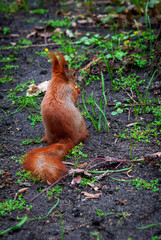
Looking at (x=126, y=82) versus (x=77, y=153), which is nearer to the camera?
(x=77, y=153)

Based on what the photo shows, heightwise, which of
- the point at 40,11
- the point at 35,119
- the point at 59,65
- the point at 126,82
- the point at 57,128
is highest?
the point at 40,11

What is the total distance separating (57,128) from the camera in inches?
124

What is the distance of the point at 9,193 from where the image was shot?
2.69 metres

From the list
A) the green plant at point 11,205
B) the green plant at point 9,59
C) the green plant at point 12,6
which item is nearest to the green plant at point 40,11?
the green plant at point 12,6

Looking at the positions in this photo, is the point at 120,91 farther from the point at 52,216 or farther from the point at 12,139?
the point at 52,216

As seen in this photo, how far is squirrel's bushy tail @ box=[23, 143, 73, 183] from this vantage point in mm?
2744

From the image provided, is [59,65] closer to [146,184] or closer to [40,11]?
[146,184]

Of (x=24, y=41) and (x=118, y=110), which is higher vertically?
(x=24, y=41)

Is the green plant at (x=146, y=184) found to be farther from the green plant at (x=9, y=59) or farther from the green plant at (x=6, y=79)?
the green plant at (x=9, y=59)

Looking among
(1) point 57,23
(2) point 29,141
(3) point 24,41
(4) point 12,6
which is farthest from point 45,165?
(4) point 12,6

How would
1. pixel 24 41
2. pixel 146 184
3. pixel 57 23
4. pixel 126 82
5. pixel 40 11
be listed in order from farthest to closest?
pixel 40 11 < pixel 57 23 < pixel 24 41 < pixel 126 82 < pixel 146 184

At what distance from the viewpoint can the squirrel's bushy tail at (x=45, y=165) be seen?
2.74 metres

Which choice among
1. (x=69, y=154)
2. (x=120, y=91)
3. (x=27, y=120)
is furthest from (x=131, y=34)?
(x=69, y=154)

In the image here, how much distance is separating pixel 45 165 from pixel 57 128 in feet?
1.80
